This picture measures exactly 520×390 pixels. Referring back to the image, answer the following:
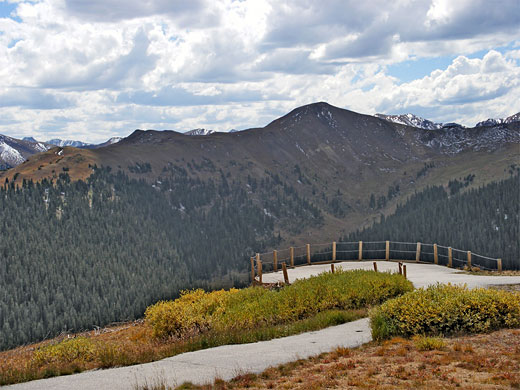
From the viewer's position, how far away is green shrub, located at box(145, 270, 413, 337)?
19.5 meters

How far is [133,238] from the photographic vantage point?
154 m

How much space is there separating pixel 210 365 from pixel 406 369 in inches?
182

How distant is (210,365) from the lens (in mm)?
12758

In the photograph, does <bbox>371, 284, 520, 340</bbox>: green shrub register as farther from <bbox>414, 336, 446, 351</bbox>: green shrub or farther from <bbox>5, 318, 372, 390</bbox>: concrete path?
<bbox>414, 336, 446, 351</bbox>: green shrub

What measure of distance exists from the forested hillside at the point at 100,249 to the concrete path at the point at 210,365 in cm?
9414

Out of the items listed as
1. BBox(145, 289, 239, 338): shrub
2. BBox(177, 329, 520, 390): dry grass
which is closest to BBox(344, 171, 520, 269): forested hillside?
BBox(145, 289, 239, 338): shrub

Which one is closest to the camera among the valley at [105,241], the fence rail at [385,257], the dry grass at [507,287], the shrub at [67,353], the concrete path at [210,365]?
the concrete path at [210,365]

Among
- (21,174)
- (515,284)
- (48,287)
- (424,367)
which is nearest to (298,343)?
(424,367)

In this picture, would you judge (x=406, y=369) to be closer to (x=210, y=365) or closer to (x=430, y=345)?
(x=430, y=345)

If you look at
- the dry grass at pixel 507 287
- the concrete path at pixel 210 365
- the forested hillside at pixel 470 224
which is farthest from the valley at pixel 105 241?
the concrete path at pixel 210 365

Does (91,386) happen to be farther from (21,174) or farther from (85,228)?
(21,174)

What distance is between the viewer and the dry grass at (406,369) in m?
9.87

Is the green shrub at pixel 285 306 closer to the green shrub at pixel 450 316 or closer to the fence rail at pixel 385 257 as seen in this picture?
the green shrub at pixel 450 316

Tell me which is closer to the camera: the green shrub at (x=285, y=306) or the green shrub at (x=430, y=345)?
the green shrub at (x=430, y=345)
